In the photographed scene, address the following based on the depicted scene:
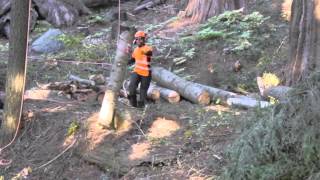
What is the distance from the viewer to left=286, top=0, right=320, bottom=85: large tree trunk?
32.6 ft

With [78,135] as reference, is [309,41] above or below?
above

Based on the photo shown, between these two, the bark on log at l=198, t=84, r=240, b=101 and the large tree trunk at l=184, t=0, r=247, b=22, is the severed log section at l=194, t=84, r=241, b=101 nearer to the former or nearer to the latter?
the bark on log at l=198, t=84, r=240, b=101

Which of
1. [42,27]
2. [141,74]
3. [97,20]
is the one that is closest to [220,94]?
[141,74]

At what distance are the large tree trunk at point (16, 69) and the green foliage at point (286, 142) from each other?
5325 millimetres

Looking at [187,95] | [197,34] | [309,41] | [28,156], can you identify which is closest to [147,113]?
[187,95]

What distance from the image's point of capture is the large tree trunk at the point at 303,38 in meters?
9.93

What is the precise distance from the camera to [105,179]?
841 cm

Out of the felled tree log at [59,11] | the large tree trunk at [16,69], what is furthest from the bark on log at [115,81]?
the felled tree log at [59,11]

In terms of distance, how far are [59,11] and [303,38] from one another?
1270 cm

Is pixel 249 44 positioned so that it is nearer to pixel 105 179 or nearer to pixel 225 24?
pixel 225 24

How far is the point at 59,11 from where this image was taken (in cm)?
2100

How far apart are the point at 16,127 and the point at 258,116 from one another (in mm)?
5568

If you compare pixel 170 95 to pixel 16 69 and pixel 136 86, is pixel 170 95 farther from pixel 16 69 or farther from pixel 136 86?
pixel 16 69

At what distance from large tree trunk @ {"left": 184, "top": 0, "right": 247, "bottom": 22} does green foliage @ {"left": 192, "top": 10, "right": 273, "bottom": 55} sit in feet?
1.92
